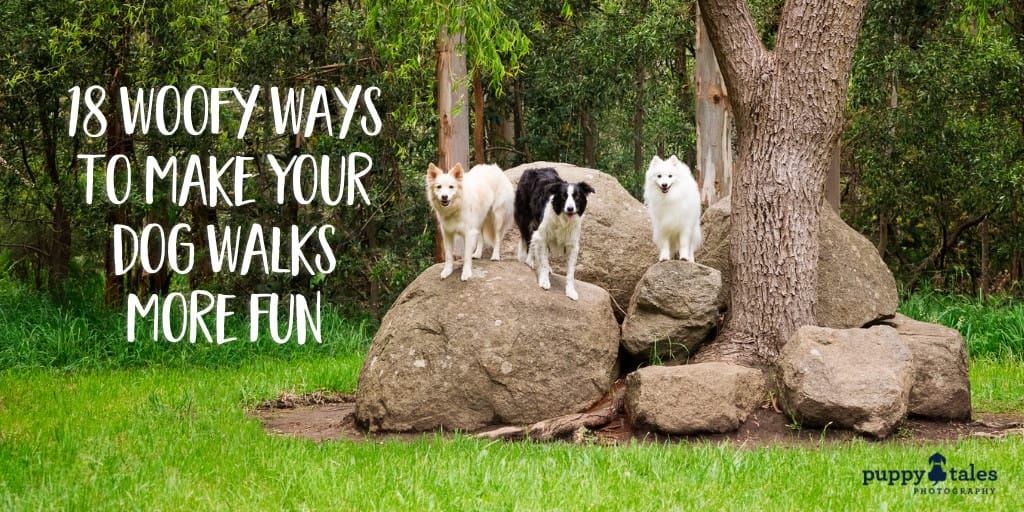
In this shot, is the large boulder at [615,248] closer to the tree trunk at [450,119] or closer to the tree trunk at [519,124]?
the tree trunk at [450,119]

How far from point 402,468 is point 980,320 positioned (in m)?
9.40

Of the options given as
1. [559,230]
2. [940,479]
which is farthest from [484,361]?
[940,479]

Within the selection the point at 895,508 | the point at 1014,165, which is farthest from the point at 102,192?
the point at 1014,165

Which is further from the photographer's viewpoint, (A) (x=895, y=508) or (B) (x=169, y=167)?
(B) (x=169, y=167)

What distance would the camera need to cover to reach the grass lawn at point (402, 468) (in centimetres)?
554

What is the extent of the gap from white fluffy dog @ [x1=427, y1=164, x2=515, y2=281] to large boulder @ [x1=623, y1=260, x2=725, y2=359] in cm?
138

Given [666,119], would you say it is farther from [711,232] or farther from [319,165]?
[711,232]

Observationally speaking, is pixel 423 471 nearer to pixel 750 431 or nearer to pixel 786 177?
pixel 750 431

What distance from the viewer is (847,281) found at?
29.9ft

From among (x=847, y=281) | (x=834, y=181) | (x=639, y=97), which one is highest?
(x=639, y=97)

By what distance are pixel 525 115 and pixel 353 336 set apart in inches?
231

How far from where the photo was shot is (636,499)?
5.56 m

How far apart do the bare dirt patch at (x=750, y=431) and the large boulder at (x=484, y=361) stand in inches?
7.5

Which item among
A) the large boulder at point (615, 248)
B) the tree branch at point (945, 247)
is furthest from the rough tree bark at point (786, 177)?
the tree branch at point (945, 247)
